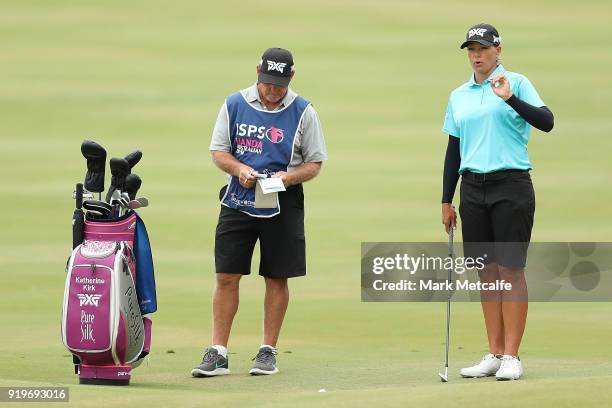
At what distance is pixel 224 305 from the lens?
24.2 ft

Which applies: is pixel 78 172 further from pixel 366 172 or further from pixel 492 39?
pixel 492 39

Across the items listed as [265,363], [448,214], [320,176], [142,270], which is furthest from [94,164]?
[320,176]

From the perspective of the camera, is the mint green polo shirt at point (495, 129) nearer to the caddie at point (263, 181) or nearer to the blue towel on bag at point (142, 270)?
the caddie at point (263, 181)

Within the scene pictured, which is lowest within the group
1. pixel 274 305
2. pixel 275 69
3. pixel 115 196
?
pixel 274 305

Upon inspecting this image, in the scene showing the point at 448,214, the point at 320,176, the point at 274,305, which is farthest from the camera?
the point at 320,176

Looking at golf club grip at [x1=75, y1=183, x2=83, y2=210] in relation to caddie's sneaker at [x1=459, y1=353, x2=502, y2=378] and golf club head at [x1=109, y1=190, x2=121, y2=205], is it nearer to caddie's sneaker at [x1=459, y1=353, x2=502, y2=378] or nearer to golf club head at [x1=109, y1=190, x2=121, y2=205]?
golf club head at [x1=109, y1=190, x2=121, y2=205]

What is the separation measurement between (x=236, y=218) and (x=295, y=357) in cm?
117

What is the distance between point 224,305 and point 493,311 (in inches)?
56.3

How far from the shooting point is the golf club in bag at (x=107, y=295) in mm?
6660

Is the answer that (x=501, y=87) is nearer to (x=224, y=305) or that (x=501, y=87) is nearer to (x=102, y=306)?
(x=224, y=305)

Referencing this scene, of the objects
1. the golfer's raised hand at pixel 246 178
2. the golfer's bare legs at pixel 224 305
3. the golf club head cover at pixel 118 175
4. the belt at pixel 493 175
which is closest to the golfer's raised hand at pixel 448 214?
the belt at pixel 493 175

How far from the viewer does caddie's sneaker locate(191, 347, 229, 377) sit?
23.6 feet

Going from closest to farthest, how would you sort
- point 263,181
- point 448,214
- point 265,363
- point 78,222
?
point 78,222
point 448,214
point 263,181
point 265,363

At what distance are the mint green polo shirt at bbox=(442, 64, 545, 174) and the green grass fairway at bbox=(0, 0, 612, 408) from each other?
1054 mm
